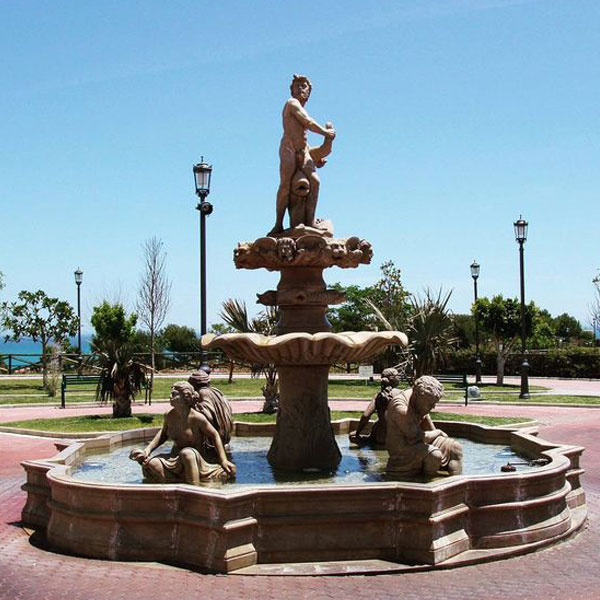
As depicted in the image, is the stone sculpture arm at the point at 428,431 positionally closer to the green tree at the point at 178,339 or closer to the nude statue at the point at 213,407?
the nude statue at the point at 213,407

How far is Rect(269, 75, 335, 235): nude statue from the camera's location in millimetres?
10070

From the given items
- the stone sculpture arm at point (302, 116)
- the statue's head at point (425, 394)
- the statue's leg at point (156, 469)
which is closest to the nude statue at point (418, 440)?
the statue's head at point (425, 394)

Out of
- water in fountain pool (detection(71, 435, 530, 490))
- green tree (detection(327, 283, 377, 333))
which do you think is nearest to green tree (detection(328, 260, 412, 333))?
green tree (detection(327, 283, 377, 333))

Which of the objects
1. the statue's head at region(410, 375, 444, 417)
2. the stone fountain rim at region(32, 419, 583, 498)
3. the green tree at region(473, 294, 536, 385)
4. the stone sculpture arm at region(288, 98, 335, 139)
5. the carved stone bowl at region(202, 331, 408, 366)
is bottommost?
the stone fountain rim at region(32, 419, 583, 498)

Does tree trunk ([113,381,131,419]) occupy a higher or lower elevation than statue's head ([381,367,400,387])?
lower

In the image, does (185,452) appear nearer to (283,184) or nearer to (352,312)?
(283,184)

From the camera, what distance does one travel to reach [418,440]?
333 inches

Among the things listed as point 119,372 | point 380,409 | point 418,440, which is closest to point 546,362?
point 119,372

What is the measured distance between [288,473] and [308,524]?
244cm

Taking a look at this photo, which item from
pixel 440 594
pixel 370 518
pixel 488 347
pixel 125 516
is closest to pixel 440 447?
pixel 370 518

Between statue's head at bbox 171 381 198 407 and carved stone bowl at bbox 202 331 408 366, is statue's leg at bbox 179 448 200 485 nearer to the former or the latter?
statue's head at bbox 171 381 198 407

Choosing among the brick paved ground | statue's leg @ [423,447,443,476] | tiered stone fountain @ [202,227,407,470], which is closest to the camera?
the brick paved ground

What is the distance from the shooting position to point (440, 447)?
8.47 meters

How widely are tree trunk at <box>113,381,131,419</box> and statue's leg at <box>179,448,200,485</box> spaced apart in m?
11.2
